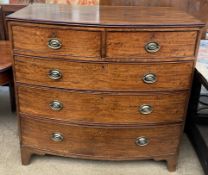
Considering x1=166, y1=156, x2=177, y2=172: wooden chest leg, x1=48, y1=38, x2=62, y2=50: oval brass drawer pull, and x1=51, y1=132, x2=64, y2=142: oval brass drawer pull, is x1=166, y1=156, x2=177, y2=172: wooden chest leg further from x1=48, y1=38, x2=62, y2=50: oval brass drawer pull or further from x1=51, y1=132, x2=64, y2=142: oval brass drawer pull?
x1=48, y1=38, x2=62, y2=50: oval brass drawer pull

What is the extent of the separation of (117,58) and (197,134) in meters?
0.89

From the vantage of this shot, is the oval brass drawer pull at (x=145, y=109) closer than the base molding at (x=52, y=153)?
Yes

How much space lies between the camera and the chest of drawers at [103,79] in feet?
4.54

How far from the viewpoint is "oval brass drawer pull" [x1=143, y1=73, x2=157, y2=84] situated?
1476mm

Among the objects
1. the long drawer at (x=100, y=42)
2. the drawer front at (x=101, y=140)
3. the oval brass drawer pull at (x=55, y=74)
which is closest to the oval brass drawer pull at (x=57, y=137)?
the drawer front at (x=101, y=140)

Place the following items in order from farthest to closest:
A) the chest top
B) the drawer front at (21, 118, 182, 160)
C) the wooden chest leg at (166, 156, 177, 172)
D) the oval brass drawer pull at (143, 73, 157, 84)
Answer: the wooden chest leg at (166, 156, 177, 172) → the drawer front at (21, 118, 182, 160) → the oval brass drawer pull at (143, 73, 157, 84) → the chest top

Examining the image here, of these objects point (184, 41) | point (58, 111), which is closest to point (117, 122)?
point (58, 111)

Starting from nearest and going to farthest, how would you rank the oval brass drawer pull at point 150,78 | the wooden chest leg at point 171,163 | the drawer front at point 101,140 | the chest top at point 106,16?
the chest top at point 106,16 < the oval brass drawer pull at point 150,78 < the drawer front at point 101,140 < the wooden chest leg at point 171,163

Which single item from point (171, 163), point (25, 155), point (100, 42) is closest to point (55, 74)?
point (100, 42)

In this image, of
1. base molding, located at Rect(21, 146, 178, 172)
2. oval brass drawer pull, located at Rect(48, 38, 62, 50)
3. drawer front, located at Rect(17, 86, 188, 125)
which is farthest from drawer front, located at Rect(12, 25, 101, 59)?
base molding, located at Rect(21, 146, 178, 172)

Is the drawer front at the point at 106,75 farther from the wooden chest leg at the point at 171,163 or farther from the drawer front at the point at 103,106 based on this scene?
the wooden chest leg at the point at 171,163

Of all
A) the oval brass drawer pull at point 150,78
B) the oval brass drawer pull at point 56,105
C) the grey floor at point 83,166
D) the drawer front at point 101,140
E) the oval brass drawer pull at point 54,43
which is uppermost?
the oval brass drawer pull at point 54,43

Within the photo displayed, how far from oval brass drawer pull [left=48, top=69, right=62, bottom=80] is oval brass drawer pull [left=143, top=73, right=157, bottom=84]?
1.43 feet

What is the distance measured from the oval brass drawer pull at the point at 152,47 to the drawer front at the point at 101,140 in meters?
0.46
